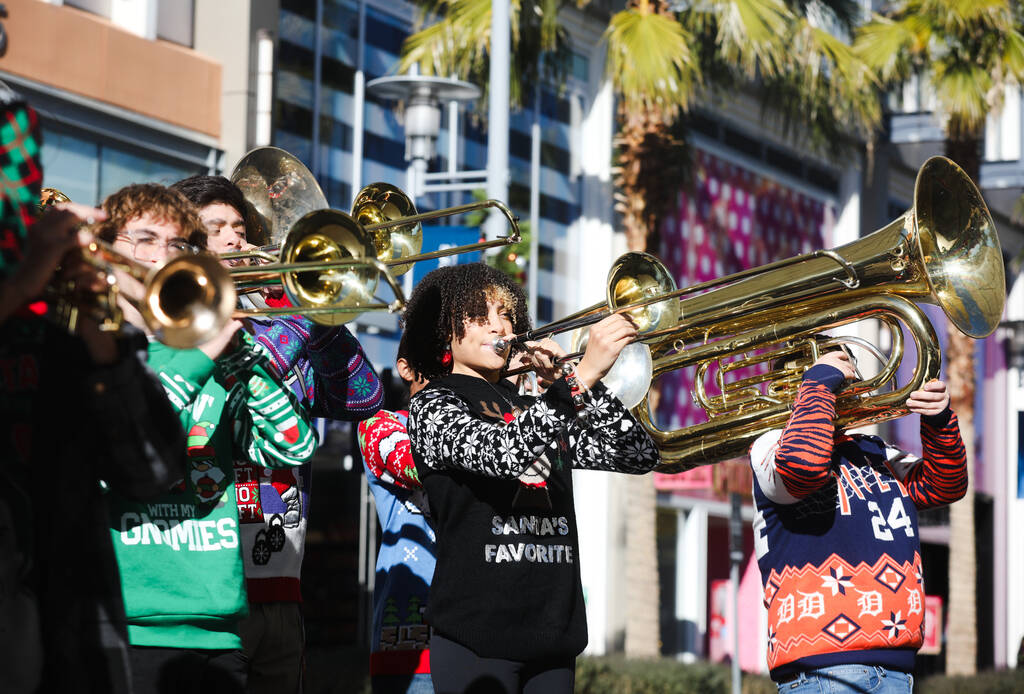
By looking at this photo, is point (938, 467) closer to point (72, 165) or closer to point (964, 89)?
point (72, 165)

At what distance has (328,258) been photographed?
10.9ft

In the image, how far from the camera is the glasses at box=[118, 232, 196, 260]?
3195 mm

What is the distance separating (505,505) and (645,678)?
7922mm

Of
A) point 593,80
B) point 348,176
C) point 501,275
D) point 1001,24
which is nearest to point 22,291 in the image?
point 501,275

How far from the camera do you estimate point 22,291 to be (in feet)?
8.09

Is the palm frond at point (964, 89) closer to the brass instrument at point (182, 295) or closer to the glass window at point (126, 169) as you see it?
the glass window at point (126, 169)

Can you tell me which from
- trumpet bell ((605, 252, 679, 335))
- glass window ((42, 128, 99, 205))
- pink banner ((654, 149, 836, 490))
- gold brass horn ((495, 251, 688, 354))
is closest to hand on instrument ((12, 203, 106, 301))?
gold brass horn ((495, 251, 688, 354))

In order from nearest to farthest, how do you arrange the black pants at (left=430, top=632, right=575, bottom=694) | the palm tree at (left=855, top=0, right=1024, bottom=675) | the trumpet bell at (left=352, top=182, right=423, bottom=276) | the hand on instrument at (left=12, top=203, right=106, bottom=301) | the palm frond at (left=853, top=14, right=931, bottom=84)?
the hand on instrument at (left=12, top=203, right=106, bottom=301) < the black pants at (left=430, top=632, right=575, bottom=694) < the trumpet bell at (left=352, top=182, right=423, bottom=276) < the palm tree at (left=855, top=0, right=1024, bottom=675) < the palm frond at (left=853, top=14, right=931, bottom=84)

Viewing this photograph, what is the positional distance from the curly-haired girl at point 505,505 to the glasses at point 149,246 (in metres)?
0.87

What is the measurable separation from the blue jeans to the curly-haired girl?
865 millimetres

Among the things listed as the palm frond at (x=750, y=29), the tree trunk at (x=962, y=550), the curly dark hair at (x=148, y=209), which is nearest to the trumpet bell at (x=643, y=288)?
the curly dark hair at (x=148, y=209)

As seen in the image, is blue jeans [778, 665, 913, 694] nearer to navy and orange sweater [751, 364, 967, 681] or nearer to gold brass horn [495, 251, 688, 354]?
navy and orange sweater [751, 364, 967, 681]

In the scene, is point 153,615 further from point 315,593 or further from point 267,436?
point 315,593

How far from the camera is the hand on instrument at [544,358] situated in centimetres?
411
